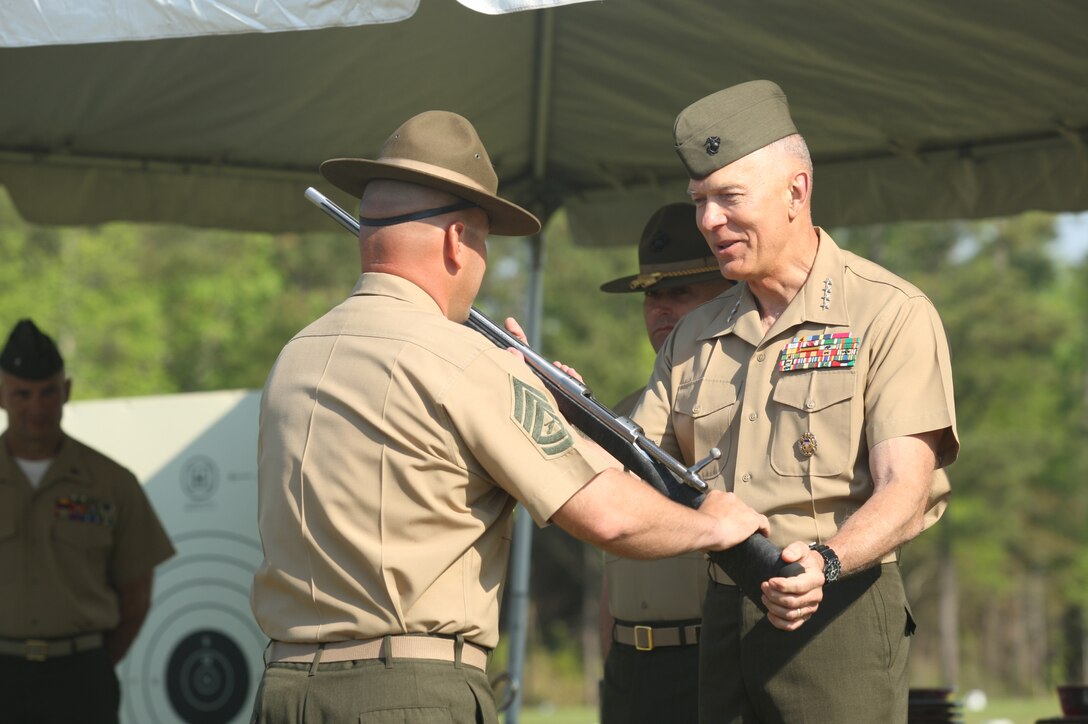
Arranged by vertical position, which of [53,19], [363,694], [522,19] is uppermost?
[522,19]

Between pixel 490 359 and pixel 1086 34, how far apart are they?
106 inches

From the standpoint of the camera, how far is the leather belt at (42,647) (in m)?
6.41

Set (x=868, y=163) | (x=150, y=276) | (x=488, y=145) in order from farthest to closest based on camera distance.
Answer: (x=150, y=276), (x=488, y=145), (x=868, y=163)

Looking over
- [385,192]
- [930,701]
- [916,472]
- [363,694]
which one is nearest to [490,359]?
[385,192]

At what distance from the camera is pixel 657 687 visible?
454 cm

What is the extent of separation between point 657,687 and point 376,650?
5.62 feet

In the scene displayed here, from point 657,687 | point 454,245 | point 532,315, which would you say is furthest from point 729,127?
point 532,315

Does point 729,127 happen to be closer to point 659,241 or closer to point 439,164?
point 439,164

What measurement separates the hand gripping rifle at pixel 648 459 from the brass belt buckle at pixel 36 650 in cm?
358

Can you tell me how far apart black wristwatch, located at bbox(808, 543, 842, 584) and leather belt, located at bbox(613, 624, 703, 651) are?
1283mm

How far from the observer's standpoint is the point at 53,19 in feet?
12.0

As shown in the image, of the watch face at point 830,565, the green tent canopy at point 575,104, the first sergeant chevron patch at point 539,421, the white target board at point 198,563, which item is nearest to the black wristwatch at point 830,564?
the watch face at point 830,565

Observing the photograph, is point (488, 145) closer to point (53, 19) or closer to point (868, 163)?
point (868, 163)

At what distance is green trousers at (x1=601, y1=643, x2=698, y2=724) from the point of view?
4.50 metres
